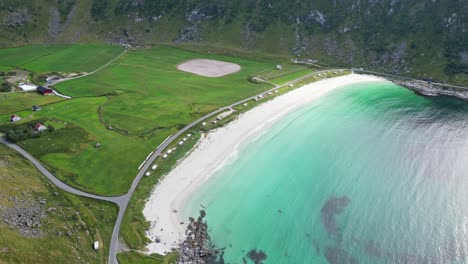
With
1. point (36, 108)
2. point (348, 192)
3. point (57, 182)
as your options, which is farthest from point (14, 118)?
point (348, 192)

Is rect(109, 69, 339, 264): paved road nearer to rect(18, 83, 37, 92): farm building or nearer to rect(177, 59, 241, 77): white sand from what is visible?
rect(177, 59, 241, 77): white sand

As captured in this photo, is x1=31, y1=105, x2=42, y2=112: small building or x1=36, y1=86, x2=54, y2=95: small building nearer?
x1=31, y1=105, x2=42, y2=112: small building

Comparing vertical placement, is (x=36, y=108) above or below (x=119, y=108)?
below

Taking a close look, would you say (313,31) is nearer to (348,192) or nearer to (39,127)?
(348,192)

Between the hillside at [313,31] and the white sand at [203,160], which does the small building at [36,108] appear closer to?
the white sand at [203,160]

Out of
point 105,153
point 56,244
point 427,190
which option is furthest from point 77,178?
point 427,190

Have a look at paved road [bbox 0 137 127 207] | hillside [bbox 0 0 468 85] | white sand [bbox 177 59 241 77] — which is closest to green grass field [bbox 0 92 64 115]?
paved road [bbox 0 137 127 207]

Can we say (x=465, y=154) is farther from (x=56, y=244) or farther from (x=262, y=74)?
(x=56, y=244)
